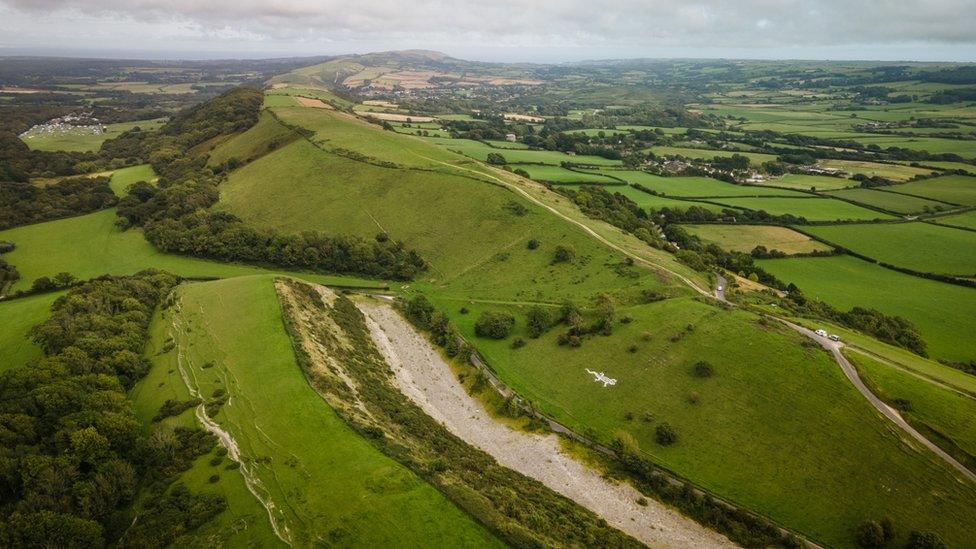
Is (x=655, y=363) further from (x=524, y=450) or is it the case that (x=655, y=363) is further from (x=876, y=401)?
(x=876, y=401)

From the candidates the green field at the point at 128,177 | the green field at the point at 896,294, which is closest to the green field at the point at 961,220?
the green field at the point at 896,294

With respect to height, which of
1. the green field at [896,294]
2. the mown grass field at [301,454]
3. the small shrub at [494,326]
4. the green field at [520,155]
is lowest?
the small shrub at [494,326]

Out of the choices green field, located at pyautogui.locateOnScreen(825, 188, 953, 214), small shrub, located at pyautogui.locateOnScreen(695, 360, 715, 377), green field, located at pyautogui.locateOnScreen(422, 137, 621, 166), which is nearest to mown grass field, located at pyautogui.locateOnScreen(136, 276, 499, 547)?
small shrub, located at pyautogui.locateOnScreen(695, 360, 715, 377)

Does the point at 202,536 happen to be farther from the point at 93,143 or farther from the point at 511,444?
the point at 93,143

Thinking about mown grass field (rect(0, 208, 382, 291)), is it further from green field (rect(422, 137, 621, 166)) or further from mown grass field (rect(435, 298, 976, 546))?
green field (rect(422, 137, 621, 166))

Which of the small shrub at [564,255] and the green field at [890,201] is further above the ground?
the green field at [890,201]

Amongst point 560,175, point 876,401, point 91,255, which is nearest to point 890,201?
point 560,175

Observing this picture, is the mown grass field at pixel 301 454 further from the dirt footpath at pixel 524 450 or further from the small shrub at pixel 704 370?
the small shrub at pixel 704 370
